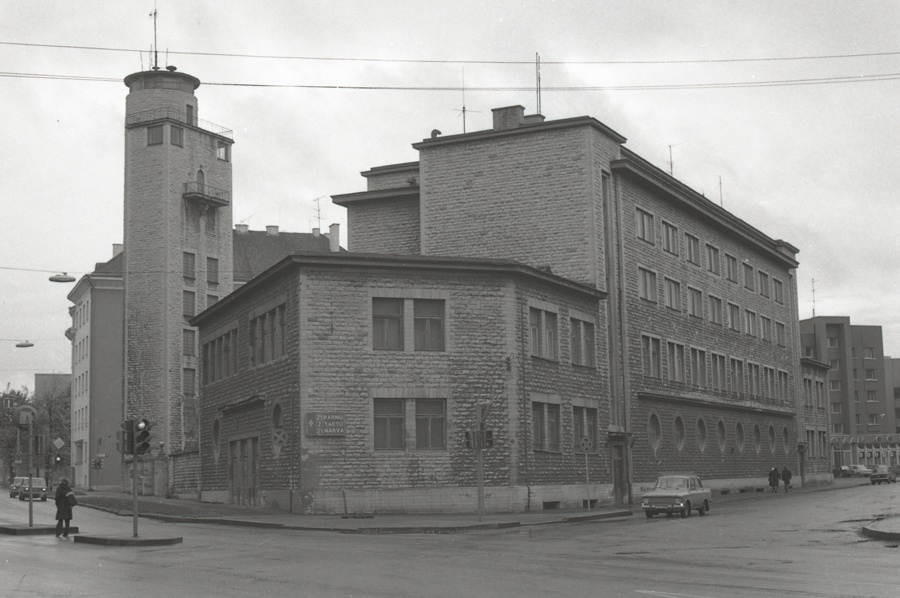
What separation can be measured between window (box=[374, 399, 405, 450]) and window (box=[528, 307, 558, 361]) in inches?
231

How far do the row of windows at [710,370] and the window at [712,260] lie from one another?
15.0 ft

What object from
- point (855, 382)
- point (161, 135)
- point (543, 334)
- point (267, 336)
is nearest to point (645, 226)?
point (543, 334)

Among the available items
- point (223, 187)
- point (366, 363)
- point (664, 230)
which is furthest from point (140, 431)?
point (223, 187)

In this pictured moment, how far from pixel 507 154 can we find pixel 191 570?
33.9 metres

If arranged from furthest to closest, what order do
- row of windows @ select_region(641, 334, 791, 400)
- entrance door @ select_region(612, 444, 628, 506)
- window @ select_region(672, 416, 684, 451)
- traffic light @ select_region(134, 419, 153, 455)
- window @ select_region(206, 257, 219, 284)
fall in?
window @ select_region(206, 257, 219, 284) → window @ select_region(672, 416, 684, 451) → row of windows @ select_region(641, 334, 791, 400) → entrance door @ select_region(612, 444, 628, 506) → traffic light @ select_region(134, 419, 153, 455)

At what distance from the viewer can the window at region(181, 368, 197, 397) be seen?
76.3 m

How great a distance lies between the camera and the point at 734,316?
221 feet

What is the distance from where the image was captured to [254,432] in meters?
43.8

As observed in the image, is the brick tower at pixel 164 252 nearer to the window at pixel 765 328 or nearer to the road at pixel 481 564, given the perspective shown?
the window at pixel 765 328

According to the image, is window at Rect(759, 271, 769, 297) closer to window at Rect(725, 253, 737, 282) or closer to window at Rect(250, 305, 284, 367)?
window at Rect(725, 253, 737, 282)

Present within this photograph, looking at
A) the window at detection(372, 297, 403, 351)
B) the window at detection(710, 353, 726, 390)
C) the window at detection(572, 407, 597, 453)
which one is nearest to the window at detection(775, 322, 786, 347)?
the window at detection(710, 353, 726, 390)

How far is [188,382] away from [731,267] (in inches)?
1370

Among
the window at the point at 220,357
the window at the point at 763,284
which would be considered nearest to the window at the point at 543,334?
the window at the point at 220,357

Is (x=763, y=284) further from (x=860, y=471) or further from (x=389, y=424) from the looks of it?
(x=389, y=424)
